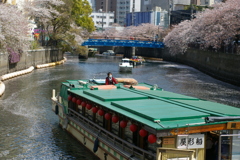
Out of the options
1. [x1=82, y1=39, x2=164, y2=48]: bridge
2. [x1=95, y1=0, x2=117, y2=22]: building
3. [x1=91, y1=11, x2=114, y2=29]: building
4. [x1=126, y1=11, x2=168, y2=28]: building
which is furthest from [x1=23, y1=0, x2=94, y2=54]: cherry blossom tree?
[x1=95, y1=0, x2=117, y2=22]: building

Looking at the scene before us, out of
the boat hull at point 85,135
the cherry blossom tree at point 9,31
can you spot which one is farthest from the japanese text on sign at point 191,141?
the cherry blossom tree at point 9,31

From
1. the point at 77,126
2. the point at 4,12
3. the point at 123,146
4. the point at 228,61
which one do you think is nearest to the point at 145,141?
the point at 123,146

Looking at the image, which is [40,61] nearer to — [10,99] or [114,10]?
[10,99]

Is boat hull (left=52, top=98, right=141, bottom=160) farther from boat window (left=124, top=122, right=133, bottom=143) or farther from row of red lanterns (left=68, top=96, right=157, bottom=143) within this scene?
row of red lanterns (left=68, top=96, right=157, bottom=143)

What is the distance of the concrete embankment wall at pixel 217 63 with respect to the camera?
42588 mm

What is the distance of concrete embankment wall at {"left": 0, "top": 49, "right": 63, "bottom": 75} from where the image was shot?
133ft

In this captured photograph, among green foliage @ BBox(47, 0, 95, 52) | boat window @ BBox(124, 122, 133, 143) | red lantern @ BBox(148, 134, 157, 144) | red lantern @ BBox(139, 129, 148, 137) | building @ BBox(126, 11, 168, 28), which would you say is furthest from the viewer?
building @ BBox(126, 11, 168, 28)

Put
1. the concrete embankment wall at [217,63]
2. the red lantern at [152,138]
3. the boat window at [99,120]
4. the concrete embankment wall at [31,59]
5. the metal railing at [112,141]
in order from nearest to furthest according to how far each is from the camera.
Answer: the red lantern at [152,138], the metal railing at [112,141], the boat window at [99,120], the concrete embankment wall at [31,59], the concrete embankment wall at [217,63]

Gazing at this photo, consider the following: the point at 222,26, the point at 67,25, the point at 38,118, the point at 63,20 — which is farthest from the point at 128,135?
the point at 67,25

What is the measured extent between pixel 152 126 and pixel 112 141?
372 cm

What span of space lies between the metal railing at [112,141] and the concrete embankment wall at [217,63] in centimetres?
2658

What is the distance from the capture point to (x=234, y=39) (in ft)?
163

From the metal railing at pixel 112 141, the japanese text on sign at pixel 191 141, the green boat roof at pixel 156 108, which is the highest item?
the green boat roof at pixel 156 108

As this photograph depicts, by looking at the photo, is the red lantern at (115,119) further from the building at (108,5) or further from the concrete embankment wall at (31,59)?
the building at (108,5)
